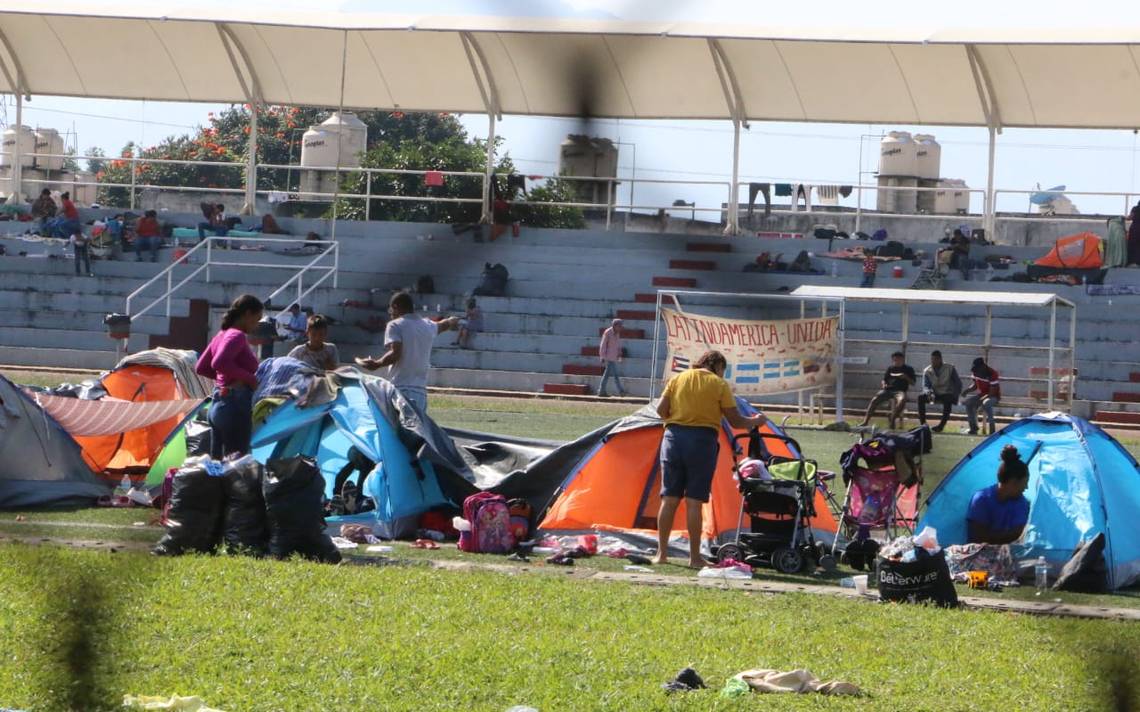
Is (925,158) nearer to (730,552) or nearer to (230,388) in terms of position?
(730,552)

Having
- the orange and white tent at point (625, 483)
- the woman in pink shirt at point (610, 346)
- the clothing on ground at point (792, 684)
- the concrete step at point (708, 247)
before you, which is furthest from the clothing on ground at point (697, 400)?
the concrete step at point (708, 247)

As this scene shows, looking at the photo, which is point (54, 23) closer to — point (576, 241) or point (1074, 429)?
point (576, 241)

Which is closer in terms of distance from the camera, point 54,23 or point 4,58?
point 54,23

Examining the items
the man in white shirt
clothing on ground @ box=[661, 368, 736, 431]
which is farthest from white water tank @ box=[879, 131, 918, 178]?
clothing on ground @ box=[661, 368, 736, 431]

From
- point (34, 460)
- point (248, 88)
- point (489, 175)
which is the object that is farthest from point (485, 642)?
point (34, 460)

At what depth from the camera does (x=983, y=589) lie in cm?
820

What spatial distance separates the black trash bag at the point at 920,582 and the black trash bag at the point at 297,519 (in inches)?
A: 104

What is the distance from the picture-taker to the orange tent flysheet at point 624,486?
945 centimetres

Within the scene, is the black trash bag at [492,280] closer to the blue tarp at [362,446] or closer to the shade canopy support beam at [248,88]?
the shade canopy support beam at [248,88]

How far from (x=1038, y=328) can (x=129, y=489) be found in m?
13.7

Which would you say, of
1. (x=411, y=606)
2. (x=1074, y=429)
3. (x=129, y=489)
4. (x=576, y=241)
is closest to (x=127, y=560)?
(x=576, y=241)

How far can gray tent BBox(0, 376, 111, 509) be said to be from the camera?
9.91 m

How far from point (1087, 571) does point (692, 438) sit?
2.14m

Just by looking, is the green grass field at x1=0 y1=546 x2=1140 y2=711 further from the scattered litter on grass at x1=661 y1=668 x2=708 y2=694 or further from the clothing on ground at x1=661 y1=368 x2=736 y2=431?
the clothing on ground at x1=661 y1=368 x2=736 y2=431
